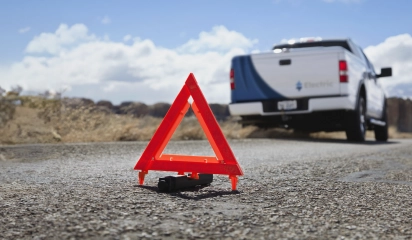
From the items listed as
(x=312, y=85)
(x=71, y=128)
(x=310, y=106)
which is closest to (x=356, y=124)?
(x=310, y=106)

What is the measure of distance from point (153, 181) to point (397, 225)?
218 centimetres

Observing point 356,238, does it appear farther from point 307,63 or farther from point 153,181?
point 307,63

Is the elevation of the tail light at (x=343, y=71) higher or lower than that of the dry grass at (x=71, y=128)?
higher

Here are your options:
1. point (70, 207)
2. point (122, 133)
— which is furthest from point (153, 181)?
point (122, 133)

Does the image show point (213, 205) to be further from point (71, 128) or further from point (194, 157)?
point (71, 128)

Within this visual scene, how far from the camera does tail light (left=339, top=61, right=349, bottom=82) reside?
11.4 meters

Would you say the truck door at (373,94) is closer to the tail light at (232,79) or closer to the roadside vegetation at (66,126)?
the roadside vegetation at (66,126)

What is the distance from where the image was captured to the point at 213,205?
3312 millimetres

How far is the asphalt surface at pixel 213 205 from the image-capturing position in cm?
263

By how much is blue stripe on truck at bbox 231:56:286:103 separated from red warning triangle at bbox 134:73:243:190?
777 centimetres

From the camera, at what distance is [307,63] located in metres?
11.6

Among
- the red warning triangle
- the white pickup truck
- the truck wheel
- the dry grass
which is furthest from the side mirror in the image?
the red warning triangle

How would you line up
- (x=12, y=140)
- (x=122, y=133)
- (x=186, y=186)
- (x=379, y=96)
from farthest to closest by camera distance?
(x=379, y=96)
(x=122, y=133)
(x=12, y=140)
(x=186, y=186)

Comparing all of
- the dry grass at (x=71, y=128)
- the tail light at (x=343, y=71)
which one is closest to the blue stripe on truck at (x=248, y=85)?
the dry grass at (x=71, y=128)
